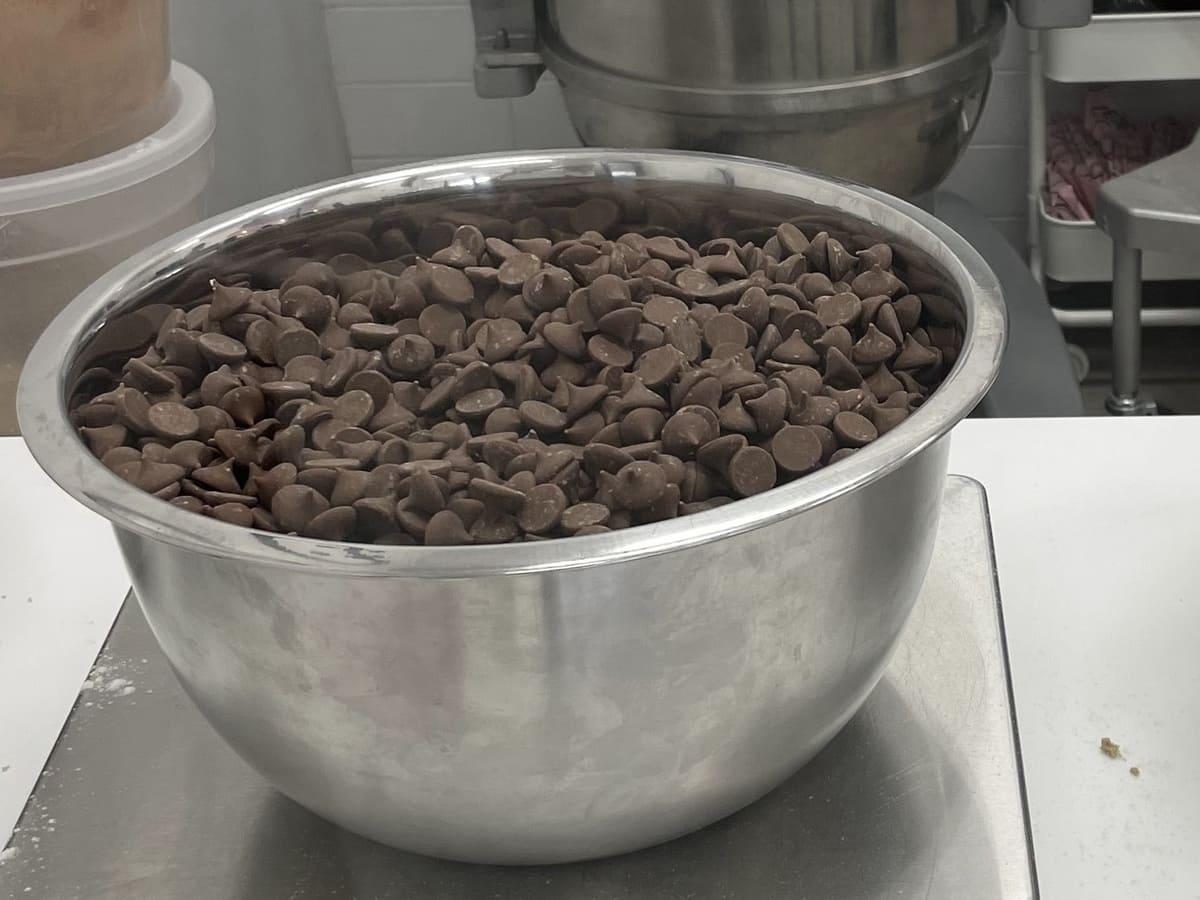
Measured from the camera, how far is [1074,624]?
634 millimetres

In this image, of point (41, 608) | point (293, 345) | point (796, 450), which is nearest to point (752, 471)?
point (796, 450)

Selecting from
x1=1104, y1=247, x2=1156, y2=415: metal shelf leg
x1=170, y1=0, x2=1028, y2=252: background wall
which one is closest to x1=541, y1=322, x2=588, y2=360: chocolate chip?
x1=1104, y1=247, x2=1156, y2=415: metal shelf leg

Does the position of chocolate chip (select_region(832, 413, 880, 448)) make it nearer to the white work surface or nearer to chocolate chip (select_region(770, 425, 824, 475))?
chocolate chip (select_region(770, 425, 824, 475))

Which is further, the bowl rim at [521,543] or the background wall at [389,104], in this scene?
the background wall at [389,104]

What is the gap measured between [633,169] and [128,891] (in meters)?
0.40

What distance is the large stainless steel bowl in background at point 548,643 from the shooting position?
41cm

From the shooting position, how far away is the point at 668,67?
114cm

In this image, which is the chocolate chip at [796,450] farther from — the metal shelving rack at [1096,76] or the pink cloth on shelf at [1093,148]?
the pink cloth on shelf at [1093,148]

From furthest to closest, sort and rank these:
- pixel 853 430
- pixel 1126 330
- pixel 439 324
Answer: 1. pixel 1126 330
2. pixel 439 324
3. pixel 853 430

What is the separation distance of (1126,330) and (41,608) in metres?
1.19

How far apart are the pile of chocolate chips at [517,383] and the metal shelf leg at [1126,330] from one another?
0.88 metres

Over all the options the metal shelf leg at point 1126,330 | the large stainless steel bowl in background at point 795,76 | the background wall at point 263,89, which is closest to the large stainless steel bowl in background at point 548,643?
the large stainless steel bowl in background at point 795,76

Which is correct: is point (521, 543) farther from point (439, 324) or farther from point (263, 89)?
point (263, 89)

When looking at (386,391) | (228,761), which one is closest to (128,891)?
(228,761)
